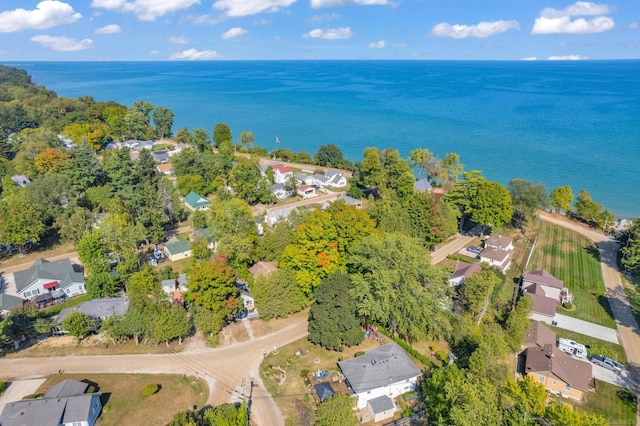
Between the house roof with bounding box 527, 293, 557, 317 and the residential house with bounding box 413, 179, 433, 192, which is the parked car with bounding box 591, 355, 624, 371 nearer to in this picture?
the house roof with bounding box 527, 293, 557, 317

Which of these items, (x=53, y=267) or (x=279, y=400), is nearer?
(x=279, y=400)

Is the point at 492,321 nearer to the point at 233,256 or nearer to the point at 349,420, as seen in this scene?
the point at 349,420

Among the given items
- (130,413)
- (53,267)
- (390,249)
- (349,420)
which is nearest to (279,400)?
(349,420)

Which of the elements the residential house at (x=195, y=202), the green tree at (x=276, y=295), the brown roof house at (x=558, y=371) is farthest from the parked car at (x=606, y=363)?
the residential house at (x=195, y=202)

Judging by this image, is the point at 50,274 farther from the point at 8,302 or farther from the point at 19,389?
the point at 19,389

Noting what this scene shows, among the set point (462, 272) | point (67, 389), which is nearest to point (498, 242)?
point (462, 272)

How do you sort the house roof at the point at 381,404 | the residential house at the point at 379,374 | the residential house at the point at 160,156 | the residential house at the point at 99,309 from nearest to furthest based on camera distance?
the house roof at the point at 381,404
the residential house at the point at 379,374
the residential house at the point at 99,309
the residential house at the point at 160,156

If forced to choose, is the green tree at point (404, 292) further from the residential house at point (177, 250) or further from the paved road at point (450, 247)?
the residential house at point (177, 250)
